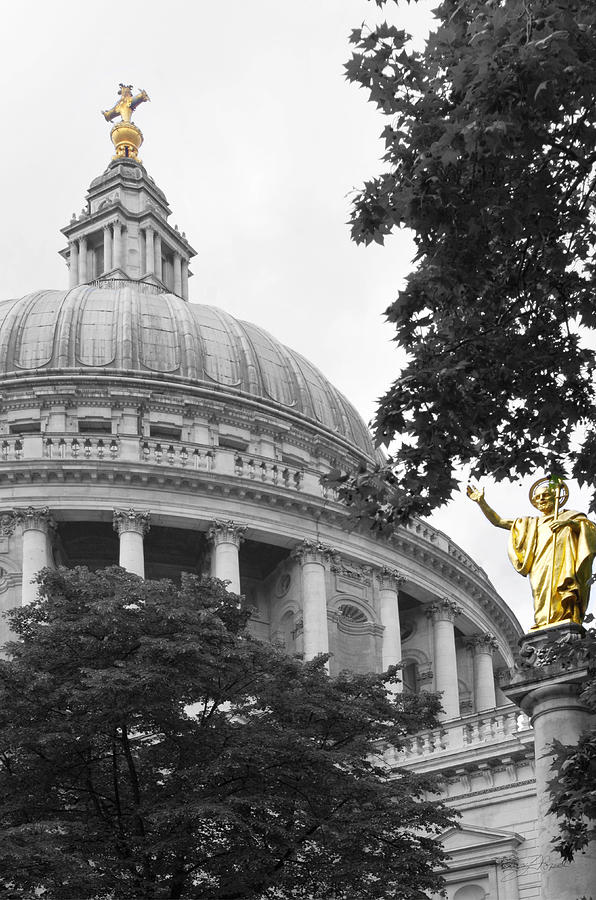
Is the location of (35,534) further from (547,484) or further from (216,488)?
(547,484)

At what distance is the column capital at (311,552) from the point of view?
6475 centimetres

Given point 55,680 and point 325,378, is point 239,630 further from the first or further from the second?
point 325,378

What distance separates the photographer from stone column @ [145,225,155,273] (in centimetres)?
8588

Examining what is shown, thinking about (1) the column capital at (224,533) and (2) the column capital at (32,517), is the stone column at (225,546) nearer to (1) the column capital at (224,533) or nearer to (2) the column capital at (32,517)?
(1) the column capital at (224,533)

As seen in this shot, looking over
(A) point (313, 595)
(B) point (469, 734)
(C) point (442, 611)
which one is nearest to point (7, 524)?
(A) point (313, 595)

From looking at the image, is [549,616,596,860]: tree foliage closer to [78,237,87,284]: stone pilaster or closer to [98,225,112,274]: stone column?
[98,225,112,274]: stone column

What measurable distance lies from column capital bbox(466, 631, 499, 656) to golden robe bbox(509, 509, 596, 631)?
161 feet

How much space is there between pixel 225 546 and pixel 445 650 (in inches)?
446

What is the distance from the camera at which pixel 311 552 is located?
64.9 metres

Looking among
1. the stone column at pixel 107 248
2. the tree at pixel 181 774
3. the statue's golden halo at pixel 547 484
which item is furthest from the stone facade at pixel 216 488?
the statue's golden halo at pixel 547 484

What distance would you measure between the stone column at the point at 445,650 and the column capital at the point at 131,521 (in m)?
13.8

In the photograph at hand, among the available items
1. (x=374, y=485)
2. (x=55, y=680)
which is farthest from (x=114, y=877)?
(x=374, y=485)

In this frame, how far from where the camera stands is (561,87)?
1834 centimetres

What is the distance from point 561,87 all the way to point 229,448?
50.7 meters
